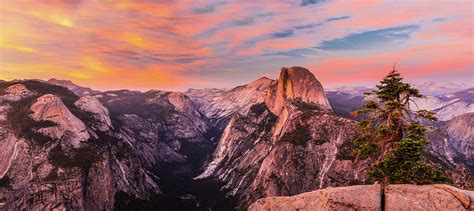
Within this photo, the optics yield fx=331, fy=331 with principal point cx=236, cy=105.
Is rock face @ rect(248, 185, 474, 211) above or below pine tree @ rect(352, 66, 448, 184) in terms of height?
below

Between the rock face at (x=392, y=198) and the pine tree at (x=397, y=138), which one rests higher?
the pine tree at (x=397, y=138)

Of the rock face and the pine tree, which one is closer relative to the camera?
the rock face

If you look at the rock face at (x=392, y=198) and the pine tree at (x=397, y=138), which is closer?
the rock face at (x=392, y=198)

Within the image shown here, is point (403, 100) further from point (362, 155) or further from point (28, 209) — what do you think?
point (28, 209)

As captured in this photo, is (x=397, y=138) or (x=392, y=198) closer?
(x=392, y=198)

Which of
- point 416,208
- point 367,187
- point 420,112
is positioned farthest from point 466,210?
point 420,112
